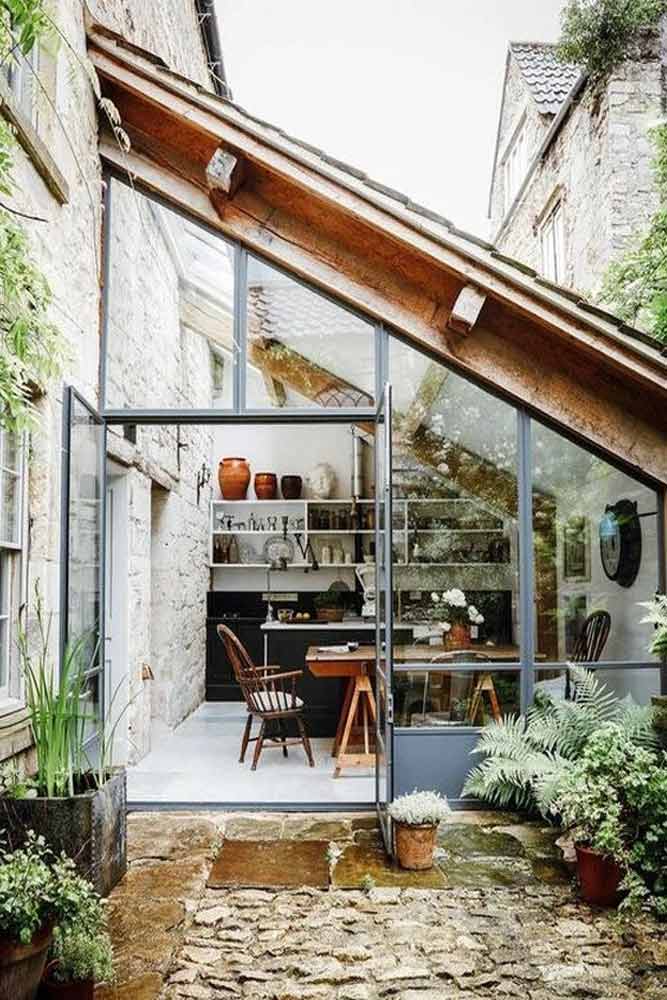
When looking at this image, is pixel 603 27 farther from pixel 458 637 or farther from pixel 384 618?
pixel 384 618

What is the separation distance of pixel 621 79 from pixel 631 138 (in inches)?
21.0

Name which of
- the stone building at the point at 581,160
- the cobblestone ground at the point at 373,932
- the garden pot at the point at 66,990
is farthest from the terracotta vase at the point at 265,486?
the garden pot at the point at 66,990

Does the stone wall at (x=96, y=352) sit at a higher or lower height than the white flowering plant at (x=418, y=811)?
higher

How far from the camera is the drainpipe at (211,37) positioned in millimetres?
8484

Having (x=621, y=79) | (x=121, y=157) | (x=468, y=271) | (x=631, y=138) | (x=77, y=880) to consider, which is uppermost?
(x=621, y=79)

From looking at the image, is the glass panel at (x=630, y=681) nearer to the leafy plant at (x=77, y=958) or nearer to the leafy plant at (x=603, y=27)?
the leafy plant at (x=77, y=958)

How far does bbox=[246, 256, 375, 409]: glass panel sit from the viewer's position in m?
5.53

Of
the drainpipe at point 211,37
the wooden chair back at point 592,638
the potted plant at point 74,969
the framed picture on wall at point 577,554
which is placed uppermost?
the drainpipe at point 211,37

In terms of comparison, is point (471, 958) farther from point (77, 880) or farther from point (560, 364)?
point (560, 364)

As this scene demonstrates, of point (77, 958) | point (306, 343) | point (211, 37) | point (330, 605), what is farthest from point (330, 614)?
point (77, 958)

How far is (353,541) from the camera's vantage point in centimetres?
1062

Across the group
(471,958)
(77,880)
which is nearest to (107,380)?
(77,880)

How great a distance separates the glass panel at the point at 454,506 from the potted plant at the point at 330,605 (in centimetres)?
355

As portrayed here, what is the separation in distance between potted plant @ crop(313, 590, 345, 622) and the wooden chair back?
3.76 meters
